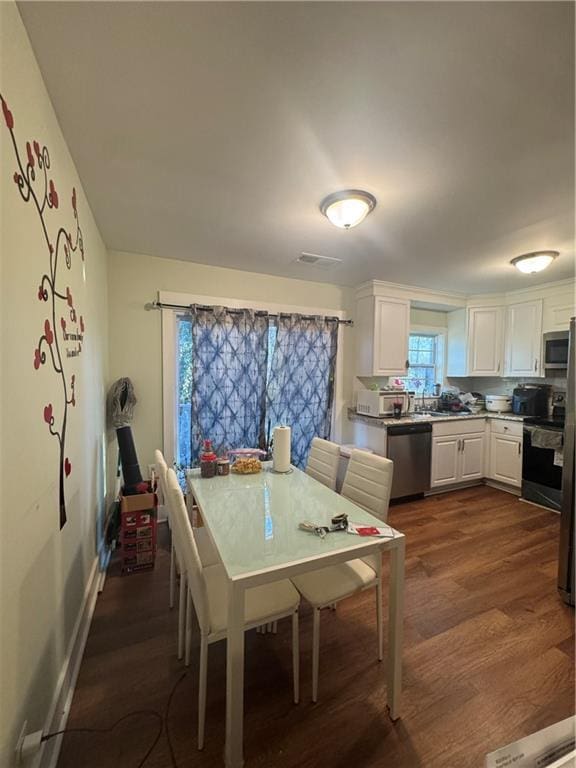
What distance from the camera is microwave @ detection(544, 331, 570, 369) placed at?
3486 millimetres

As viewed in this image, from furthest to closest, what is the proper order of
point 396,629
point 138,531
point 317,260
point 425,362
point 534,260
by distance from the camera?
point 425,362, point 317,260, point 534,260, point 138,531, point 396,629

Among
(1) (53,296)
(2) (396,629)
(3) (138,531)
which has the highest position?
(1) (53,296)

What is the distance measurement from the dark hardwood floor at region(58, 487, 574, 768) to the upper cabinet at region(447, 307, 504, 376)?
8.62 feet

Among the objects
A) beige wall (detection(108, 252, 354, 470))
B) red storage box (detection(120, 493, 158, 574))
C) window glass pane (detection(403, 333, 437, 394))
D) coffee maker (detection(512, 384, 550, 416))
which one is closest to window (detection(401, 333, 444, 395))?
window glass pane (detection(403, 333, 437, 394))

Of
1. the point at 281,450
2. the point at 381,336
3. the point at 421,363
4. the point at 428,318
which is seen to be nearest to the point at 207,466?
the point at 281,450

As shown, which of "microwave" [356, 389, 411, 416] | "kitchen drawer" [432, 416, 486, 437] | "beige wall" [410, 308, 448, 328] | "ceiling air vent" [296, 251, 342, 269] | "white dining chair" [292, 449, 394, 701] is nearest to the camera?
"white dining chair" [292, 449, 394, 701]

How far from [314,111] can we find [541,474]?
3.95 m

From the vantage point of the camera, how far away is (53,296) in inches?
50.9

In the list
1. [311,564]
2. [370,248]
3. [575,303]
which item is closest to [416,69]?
[370,248]

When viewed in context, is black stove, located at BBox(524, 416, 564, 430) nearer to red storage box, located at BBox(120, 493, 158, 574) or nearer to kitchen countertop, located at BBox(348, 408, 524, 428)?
kitchen countertop, located at BBox(348, 408, 524, 428)

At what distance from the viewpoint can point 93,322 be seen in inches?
84.0

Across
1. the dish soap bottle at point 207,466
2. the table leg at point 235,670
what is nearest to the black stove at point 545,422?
the dish soap bottle at point 207,466

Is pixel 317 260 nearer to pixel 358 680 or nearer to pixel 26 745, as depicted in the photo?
pixel 358 680

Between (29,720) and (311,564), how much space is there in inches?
40.1
